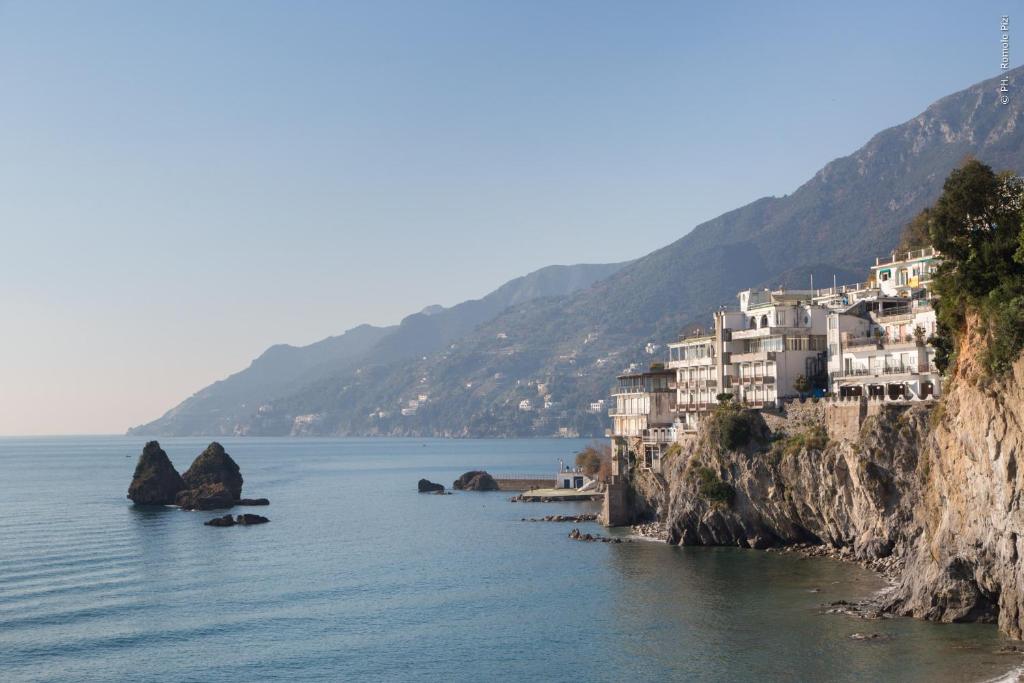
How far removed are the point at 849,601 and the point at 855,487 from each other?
14.9m

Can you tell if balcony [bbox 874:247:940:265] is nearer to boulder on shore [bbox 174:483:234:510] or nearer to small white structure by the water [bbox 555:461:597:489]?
small white structure by the water [bbox 555:461:597:489]

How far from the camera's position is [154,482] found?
141 m

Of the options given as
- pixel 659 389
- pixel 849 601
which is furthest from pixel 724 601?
pixel 659 389

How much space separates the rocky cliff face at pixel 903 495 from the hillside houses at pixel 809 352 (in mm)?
5728

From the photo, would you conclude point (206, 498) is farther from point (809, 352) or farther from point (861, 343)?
point (861, 343)

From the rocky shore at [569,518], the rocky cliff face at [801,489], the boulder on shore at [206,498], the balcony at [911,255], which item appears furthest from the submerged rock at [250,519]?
the balcony at [911,255]

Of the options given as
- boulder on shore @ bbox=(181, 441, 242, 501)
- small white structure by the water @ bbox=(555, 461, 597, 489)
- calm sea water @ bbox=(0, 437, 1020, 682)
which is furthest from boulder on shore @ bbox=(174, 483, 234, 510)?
small white structure by the water @ bbox=(555, 461, 597, 489)

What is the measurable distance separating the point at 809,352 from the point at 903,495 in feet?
74.6

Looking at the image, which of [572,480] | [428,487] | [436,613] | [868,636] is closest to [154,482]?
[428,487]

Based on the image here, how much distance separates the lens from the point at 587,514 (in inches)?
4560

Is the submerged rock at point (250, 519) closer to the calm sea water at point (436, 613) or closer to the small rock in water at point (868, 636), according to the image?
the calm sea water at point (436, 613)

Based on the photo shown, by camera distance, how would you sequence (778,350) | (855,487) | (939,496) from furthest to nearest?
1. (778,350)
2. (855,487)
3. (939,496)

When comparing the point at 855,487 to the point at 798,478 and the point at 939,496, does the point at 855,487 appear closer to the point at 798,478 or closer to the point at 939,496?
the point at 798,478

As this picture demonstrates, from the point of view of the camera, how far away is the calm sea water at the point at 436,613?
51594mm
